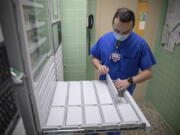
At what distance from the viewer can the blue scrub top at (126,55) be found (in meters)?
1.34

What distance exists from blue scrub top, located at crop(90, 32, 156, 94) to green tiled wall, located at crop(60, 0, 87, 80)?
67 cm

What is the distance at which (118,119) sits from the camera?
0.84 meters

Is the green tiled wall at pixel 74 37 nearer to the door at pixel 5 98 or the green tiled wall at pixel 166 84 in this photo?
the green tiled wall at pixel 166 84

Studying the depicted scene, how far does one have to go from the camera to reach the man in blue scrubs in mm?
1252

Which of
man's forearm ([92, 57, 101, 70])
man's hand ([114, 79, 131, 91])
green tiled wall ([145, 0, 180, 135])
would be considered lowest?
green tiled wall ([145, 0, 180, 135])

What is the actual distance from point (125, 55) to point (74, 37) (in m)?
0.98

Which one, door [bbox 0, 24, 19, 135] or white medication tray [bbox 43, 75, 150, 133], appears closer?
door [bbox 0, 24, 19, 135]

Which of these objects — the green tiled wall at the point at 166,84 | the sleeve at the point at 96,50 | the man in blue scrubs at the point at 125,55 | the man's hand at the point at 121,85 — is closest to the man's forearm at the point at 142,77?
the man in blue scrubs at the point at 125,55

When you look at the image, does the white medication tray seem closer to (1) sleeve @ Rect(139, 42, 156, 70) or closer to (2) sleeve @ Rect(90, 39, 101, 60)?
(1) sleeve @ Rect(139, 42, 156, 70)

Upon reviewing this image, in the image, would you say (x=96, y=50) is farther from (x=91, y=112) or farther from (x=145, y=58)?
(x=91, y=112)

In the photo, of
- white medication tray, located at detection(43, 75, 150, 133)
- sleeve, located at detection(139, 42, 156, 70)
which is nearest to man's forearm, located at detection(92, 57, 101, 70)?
white medication tray, located at detection(43, 75, 150, 133)

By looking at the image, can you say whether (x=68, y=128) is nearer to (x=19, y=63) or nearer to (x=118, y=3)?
(x=19, y=63)

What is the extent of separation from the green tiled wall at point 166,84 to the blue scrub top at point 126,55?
2.87 ft

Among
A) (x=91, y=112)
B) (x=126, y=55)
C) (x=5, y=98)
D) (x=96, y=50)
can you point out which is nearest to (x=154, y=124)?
(x=126, y=55)
